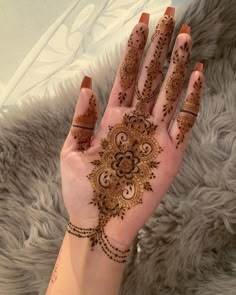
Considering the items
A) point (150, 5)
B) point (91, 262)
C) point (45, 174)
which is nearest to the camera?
point (91, 262)

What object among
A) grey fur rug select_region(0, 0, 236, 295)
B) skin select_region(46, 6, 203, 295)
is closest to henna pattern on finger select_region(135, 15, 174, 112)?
skin select_region(46, 6, 203, 295)

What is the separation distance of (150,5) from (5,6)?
26 centimetres

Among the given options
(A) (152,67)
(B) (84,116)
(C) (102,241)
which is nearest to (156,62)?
(A) (152,67)

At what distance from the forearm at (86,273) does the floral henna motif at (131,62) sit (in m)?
0.18

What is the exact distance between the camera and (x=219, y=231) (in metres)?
0.62

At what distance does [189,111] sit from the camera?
558mm

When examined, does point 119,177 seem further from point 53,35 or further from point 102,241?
point 53,35

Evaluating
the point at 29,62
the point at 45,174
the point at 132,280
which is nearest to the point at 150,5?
the point at 29,62

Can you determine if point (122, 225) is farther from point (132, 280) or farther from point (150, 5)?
point (150, 5)

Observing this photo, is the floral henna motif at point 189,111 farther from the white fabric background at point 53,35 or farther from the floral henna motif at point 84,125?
the white fabric background at point 53,35

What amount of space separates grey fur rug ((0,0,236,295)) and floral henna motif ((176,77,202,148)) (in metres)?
0.10

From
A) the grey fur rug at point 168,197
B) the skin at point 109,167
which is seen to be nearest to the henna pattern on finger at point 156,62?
the skin at point 109,167

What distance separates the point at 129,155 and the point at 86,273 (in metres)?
0.15

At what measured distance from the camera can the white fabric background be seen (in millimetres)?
775
